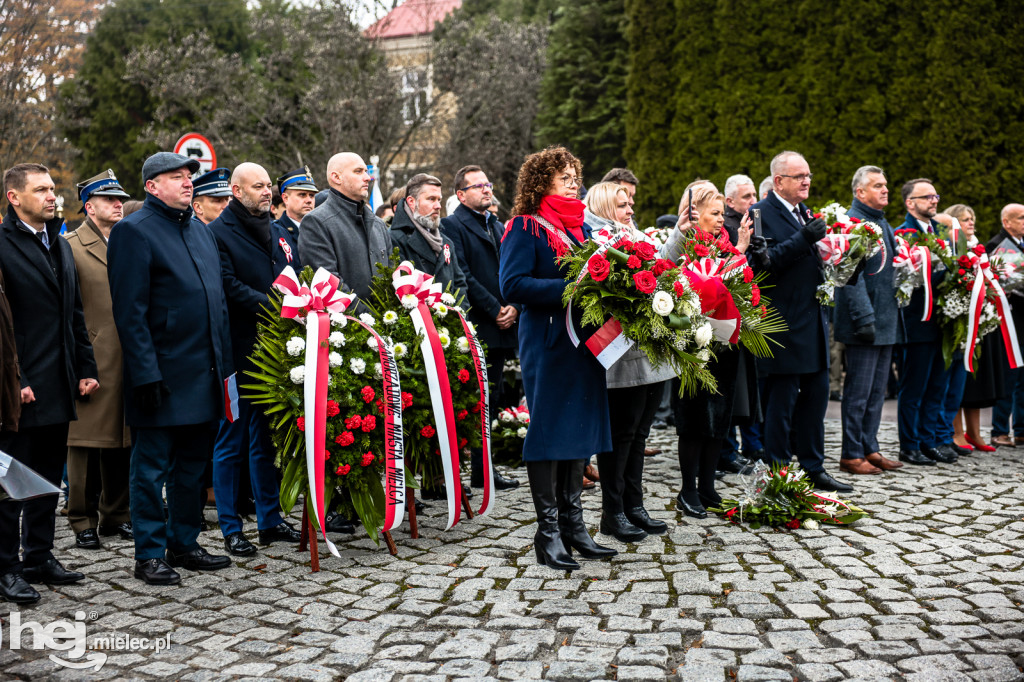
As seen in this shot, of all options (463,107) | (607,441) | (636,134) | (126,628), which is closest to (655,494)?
(607,441)

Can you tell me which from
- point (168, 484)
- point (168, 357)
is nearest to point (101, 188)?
point (168, 357)

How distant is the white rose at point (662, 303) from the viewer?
4.77m

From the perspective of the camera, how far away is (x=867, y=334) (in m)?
7.49

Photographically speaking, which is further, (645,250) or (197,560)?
(197,560)

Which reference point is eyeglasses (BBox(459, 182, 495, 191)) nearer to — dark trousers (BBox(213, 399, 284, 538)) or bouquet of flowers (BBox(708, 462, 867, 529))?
dark trousers (BBox(213, 399, 284, 538))

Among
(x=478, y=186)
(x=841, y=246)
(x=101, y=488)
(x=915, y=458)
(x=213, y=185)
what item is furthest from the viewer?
(x=915, y=458)

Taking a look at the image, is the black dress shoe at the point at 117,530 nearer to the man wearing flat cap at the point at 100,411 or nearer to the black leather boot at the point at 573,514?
the man wearing flat cap at the point at 100,411

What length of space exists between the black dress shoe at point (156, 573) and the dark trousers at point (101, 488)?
116cm

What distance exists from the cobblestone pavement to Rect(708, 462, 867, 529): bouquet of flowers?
140mm

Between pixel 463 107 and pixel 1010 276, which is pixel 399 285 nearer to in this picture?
pixel 1010 276

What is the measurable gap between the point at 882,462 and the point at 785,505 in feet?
7.25

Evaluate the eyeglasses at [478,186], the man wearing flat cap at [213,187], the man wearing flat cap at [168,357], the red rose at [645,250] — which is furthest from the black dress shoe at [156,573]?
the eyeglasses at [478,186]

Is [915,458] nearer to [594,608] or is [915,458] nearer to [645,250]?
[645,250]

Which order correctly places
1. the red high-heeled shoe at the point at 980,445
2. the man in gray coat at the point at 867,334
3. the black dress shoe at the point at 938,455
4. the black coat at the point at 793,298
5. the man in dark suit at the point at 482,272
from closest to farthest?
the black coat at the point at 793,298 < the man in dark suit at the point at 482,272 < the man in gray coat at the point at 867,334 < the black dress shoe at the point at 938,455 < the red high-heeled shoe at the point at 980,445
